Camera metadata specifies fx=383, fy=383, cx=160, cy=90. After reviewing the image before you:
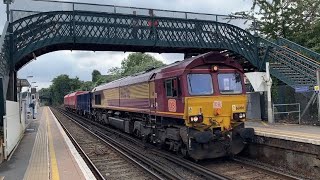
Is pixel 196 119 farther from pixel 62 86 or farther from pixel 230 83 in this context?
pixel 62 86

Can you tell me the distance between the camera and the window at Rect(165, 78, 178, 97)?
12253 millimetres

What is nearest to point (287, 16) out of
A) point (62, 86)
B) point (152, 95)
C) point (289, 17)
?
point (289, 17)

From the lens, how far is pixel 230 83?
12508 mm

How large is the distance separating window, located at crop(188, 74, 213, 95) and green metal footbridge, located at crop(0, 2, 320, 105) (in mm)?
9695

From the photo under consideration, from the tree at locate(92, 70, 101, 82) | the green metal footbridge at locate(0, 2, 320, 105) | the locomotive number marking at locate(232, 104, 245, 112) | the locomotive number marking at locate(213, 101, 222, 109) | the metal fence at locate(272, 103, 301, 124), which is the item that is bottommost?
the metal fence at locate(272, 103, 301, 124)

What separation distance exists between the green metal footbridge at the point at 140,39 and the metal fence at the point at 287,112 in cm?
129

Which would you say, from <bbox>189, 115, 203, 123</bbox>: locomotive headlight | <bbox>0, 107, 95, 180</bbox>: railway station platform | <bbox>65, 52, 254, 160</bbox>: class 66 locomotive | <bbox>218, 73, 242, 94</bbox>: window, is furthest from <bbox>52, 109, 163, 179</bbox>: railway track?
<bbox>218, 73, 242, 94</bbox>: window

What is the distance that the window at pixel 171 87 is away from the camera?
12.3 m

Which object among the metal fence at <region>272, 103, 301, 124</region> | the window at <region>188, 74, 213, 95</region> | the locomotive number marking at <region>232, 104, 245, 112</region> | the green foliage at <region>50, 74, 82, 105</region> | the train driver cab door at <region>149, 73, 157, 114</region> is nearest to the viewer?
the window at <region>188, 74, 213, 95</region>

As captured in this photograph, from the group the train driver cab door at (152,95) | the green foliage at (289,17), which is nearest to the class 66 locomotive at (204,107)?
the train driver cab door at (152,95)

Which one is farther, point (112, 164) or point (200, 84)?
point (112, 164)

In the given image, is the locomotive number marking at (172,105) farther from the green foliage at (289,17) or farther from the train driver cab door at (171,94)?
the green foliage at (289,17)

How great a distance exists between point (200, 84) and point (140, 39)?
452 inches

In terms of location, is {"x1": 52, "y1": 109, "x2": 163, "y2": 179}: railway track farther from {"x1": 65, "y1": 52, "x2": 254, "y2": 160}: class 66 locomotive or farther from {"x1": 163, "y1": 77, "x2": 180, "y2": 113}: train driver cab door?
{"x1": 163, "y1": 77, "x2": 180, "y2": 113}: train driver cab door
